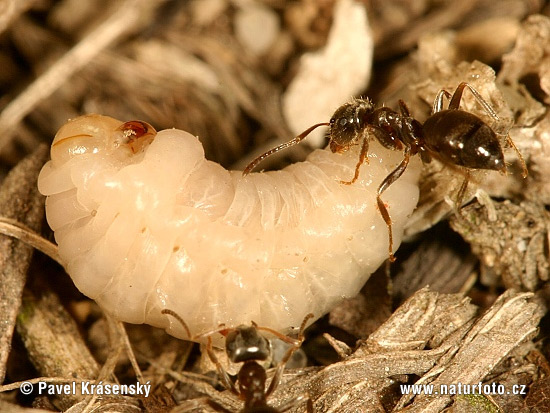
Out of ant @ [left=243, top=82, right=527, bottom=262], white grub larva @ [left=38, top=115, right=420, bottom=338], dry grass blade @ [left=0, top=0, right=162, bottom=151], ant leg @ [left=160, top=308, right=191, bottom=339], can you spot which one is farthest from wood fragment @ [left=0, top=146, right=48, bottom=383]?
ant @ [left=243, top=82, right=527, bottom=262]

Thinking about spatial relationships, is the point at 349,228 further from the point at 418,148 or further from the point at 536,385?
the point at 536,385

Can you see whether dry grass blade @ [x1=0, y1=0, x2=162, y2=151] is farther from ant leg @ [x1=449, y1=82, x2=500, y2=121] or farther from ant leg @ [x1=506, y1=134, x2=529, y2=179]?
ant leg @ [x1=506, y1=134, x2=529, y2=179]

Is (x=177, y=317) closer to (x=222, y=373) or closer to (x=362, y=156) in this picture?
(x=222, y=373)

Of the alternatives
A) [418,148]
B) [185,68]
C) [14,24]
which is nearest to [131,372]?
[418,148]

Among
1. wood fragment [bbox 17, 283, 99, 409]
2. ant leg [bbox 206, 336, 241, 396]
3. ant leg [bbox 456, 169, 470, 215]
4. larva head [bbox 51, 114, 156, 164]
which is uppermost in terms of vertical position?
larva head [bbox 51, 114, 156, 164]

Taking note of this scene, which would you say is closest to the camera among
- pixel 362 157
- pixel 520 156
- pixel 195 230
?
pixel 195 230

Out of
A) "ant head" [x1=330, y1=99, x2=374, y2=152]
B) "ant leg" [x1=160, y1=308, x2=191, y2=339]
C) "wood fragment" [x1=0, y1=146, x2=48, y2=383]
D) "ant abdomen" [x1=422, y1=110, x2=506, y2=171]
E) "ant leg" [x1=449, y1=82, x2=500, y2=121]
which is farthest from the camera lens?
"ant head" [x1=330, y1=99, x2=374, y2=152]

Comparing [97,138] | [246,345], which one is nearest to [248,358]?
[246,345]
